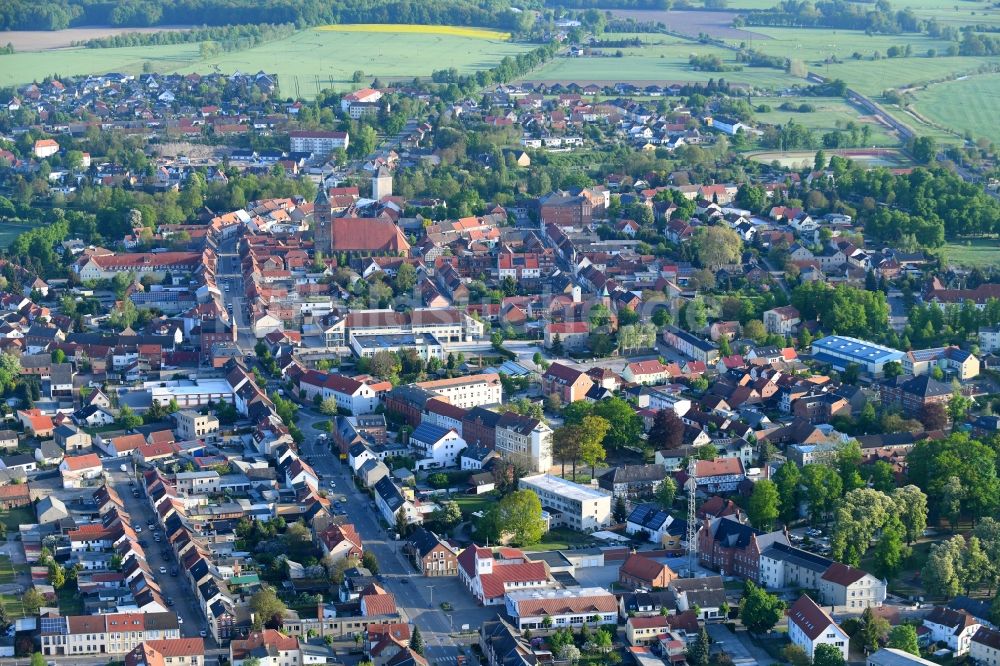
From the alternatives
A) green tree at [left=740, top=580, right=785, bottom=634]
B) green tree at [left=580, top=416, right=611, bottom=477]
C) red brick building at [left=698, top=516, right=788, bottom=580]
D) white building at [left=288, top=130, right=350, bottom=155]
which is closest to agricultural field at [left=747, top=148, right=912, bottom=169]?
white building at [left=288, top=130, right=350, bottom=155]

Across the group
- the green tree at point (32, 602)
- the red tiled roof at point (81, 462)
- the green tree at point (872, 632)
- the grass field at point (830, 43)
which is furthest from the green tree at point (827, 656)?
the grass field at point (830, 43)

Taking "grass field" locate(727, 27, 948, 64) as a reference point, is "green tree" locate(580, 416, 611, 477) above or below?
above

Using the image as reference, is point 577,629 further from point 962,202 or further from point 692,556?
point 962,202

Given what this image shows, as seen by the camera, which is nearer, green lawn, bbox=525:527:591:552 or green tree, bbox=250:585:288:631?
green tree, bbox=250:585:288:631

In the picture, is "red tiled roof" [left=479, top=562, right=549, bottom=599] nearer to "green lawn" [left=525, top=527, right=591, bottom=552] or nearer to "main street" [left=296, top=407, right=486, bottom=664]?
"main street" [left=296, top=407, right=486, bottom=664]

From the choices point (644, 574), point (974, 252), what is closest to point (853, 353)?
point (974, 252)

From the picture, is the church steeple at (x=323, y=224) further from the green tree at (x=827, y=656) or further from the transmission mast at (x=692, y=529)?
the green tree at (x=827, y=656)

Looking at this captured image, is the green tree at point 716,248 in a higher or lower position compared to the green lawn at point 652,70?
higher
